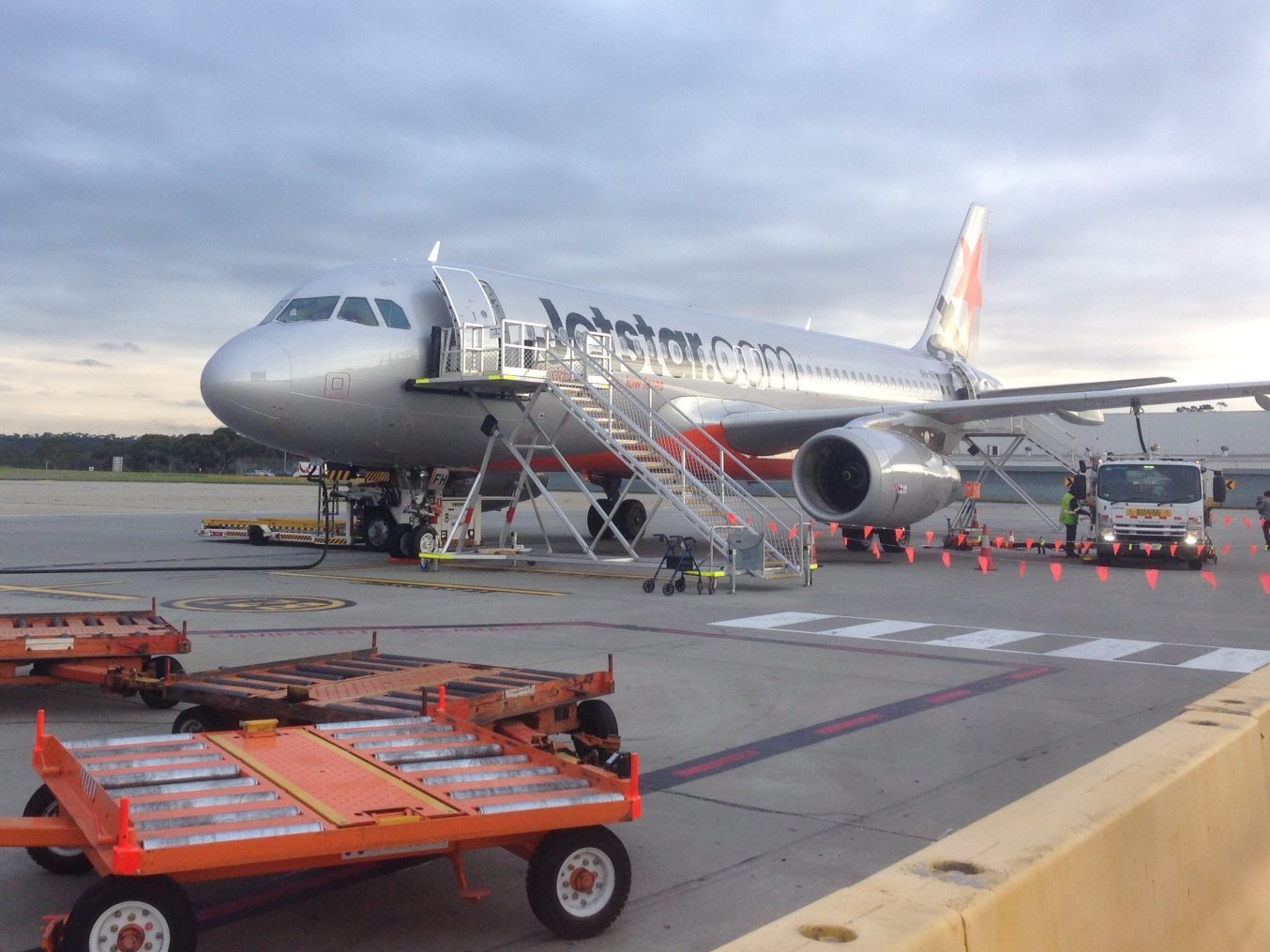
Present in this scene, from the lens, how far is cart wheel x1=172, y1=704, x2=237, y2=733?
580 centimetres

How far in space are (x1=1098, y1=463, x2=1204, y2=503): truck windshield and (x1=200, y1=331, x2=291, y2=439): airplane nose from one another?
46.3ft

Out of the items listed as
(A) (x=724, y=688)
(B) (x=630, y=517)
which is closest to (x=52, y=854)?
(A) (x=724, y=688)

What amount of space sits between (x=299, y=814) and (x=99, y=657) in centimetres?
410

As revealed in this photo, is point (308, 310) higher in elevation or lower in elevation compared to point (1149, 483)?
higher

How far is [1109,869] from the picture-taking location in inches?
115

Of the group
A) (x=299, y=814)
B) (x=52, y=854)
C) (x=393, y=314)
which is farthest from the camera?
(x=393, y=314)

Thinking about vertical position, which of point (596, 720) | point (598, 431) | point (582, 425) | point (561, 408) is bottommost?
point (596, 720)

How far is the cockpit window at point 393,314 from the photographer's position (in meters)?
16.3

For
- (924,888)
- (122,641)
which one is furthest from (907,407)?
(924,888)

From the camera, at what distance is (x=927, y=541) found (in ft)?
88.5

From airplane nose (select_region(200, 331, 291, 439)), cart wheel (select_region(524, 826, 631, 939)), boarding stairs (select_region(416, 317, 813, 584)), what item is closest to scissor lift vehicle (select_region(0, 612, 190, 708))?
cart wheel (select_region(524, 826, 631, 939))

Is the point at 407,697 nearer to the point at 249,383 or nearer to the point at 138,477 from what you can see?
the point at 249,383

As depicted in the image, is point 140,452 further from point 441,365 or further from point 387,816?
point 387,816

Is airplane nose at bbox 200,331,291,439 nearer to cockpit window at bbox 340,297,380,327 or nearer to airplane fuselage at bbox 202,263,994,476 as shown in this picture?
airplane fuselage at bbox 202,263,994,476
